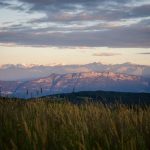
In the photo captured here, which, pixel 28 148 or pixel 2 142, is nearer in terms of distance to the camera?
pixel 28 148

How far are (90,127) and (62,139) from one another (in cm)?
103

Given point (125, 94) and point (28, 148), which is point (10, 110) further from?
point (125, 94)

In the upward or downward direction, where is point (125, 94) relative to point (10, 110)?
downward

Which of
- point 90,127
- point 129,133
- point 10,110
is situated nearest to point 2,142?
point 90,127

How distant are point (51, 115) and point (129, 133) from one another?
86.6 inches

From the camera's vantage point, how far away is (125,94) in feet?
144

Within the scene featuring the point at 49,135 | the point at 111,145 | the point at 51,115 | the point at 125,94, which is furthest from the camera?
the point at 125,94

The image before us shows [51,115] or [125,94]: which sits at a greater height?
[51,115]

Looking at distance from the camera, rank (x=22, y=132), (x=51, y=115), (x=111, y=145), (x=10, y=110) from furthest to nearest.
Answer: (x=10, y=110)
(x=51, y=115)
(x=22, y=132)
(x=111, y=145)

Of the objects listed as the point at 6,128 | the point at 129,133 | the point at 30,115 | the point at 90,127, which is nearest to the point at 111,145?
the point at 129,133

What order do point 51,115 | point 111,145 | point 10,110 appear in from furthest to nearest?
point 10,110
point 51,115
point 111,145

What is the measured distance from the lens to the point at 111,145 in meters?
6.38

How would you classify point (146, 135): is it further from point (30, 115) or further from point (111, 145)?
point (30, 115)

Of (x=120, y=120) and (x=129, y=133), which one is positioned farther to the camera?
(x=120, y=120)
